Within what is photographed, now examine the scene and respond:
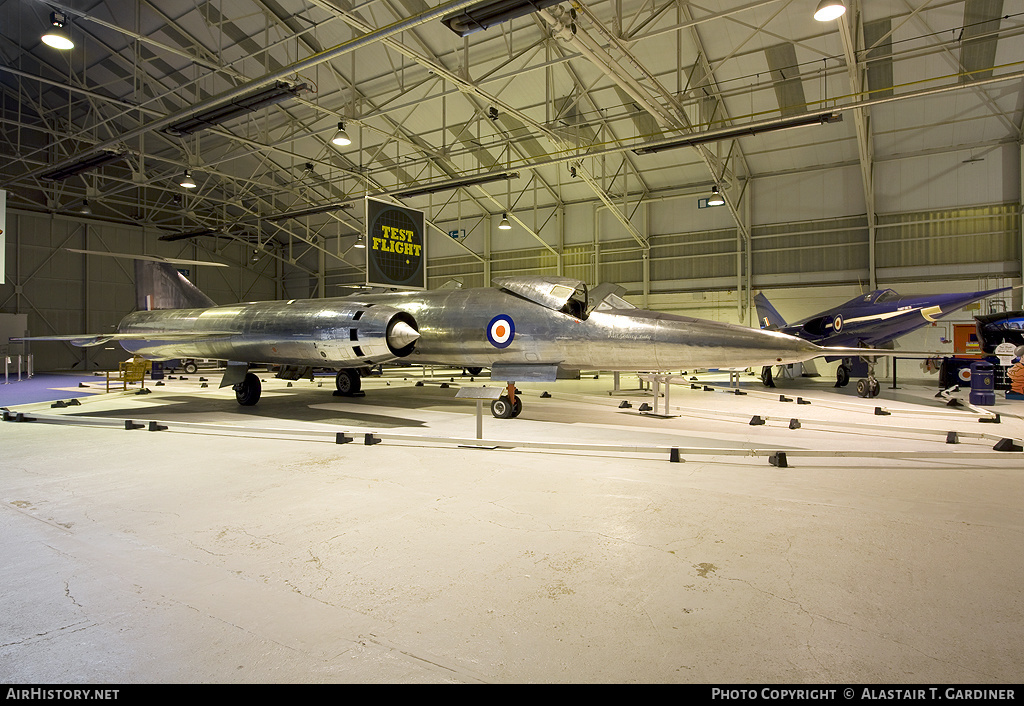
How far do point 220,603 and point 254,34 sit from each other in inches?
838

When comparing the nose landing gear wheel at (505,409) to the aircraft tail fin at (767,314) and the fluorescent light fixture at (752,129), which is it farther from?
the aircraft tail fin at (767,314)

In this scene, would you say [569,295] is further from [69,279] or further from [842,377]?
[69,279]

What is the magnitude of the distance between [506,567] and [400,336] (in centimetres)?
638

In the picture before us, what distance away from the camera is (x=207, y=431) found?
25.7 ft

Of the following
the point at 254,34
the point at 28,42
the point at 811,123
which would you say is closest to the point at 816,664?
the point at 811,123

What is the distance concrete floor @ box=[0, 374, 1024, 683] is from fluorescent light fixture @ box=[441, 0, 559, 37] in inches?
278

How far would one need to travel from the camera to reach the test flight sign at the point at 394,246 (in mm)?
11664

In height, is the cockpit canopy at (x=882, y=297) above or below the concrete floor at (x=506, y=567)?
above

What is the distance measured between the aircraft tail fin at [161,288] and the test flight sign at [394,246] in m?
4.78

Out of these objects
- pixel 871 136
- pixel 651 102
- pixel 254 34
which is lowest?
pixel 651 102

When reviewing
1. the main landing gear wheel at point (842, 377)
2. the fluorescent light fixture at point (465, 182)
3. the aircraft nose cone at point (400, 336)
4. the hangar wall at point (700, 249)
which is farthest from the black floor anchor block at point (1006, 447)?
the hangar wall at point (700, 249)

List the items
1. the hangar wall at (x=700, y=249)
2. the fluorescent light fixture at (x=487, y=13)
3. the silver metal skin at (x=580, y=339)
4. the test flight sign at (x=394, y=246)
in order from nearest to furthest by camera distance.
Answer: the silver metal skin at (x=580, y=339) < the fluorescent light fixture at (x=487, y=13) < the test flight sign at (x=394, y=246) < the hangar wall at (x=700, y=249)

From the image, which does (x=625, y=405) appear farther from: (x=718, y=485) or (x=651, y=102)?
(x=651, y=102)

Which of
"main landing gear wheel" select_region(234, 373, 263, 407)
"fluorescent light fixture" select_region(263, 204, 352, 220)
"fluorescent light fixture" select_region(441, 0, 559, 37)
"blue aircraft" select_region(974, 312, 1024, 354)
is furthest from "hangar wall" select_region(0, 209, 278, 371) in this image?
"blue aircraft" select_region(974, 312, 1024, 354)
